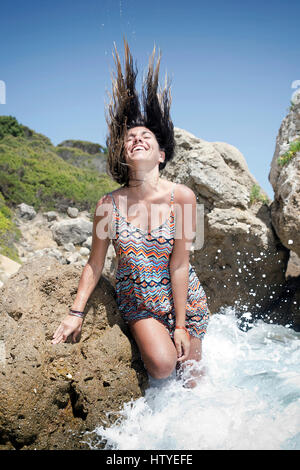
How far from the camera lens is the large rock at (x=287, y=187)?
481 centimetres

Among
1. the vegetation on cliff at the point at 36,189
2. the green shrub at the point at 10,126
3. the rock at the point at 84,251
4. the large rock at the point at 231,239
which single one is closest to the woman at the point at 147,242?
the large rock at the point at 231,239

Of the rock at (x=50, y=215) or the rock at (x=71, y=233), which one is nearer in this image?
the rock at (x=71, y=233)

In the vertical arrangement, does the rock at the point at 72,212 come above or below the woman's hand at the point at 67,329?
below

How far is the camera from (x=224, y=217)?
205 inches

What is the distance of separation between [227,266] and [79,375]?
136 inches

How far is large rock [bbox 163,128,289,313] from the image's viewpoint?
17.2 feet

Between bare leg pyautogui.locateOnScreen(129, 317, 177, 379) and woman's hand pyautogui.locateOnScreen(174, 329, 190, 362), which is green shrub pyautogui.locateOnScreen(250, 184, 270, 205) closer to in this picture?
woman's hand pyautogui.locateOnScreen(174, 329, 190, 362)

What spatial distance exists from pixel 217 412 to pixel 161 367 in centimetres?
46

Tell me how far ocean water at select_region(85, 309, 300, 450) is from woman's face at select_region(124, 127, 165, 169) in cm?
165

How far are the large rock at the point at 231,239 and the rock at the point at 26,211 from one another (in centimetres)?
929

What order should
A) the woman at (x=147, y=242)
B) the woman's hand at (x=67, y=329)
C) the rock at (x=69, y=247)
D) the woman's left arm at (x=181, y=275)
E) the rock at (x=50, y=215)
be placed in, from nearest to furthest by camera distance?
the woman's hand at (x=67, y=329) → the woman at (x=147, y=242) → the woman's left arm at (x=181, y=275) → the rock at (x=69, y=247) → the rock at (x=50, y=215)

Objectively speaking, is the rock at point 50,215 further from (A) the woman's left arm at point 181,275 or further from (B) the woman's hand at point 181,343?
(B) the woman's hand at point 181,343

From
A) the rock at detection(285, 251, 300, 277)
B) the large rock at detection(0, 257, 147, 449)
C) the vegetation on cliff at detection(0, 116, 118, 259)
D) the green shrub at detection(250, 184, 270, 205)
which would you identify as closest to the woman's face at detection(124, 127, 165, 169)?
the large rock at detection(0, 257, 147, 449)

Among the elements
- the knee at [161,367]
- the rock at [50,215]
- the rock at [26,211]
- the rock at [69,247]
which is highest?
the knee at [161,367]
